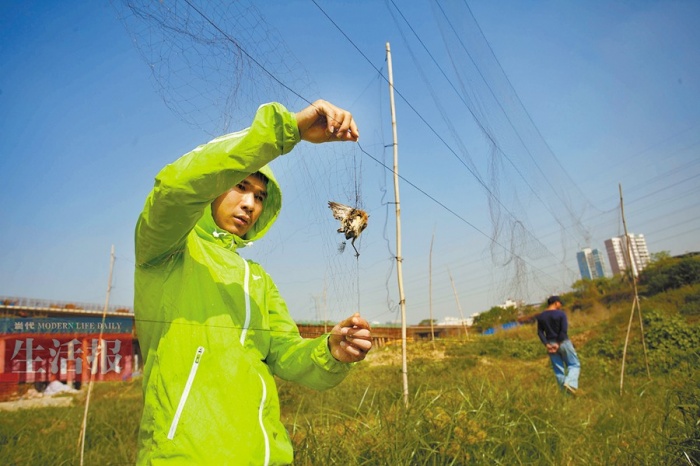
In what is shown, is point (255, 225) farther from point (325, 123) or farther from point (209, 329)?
point (325, 123)

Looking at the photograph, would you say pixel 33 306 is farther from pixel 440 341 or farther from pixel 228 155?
pixel 440 341

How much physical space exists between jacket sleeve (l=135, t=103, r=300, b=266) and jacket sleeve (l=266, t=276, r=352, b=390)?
743 mm

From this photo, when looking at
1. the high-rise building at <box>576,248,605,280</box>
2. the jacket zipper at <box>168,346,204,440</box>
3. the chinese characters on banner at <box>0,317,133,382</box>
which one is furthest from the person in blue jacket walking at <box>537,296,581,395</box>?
the jacket zipper at <box>168,346,204,440</box>

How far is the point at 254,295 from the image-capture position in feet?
5.41

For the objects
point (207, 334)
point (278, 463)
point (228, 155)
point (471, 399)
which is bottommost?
point (471, 399)

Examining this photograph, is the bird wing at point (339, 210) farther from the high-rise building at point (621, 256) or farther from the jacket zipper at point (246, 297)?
the high-rise building at point (621, 256)

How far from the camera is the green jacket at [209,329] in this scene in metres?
1.15

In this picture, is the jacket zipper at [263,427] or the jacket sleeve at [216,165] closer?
the jacket sleeve at [216,165]

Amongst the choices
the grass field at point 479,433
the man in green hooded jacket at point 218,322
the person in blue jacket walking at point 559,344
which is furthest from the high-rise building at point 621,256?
the man in green hooded jacket at point 218,322

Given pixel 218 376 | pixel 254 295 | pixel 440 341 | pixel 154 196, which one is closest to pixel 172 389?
pixel 218 376

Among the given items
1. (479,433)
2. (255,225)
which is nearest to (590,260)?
(479,433)

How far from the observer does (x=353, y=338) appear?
1494mm

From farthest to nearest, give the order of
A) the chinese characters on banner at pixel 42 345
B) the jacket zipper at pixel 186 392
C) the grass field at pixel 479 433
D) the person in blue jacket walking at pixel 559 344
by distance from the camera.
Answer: the person in blue jacket walking at pixel 559 344 < the grass field at pixel 479 433 < the chinese characters on banner at pixel 42 345 < the jacket zipper at pixel 186 392

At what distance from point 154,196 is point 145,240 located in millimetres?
199
